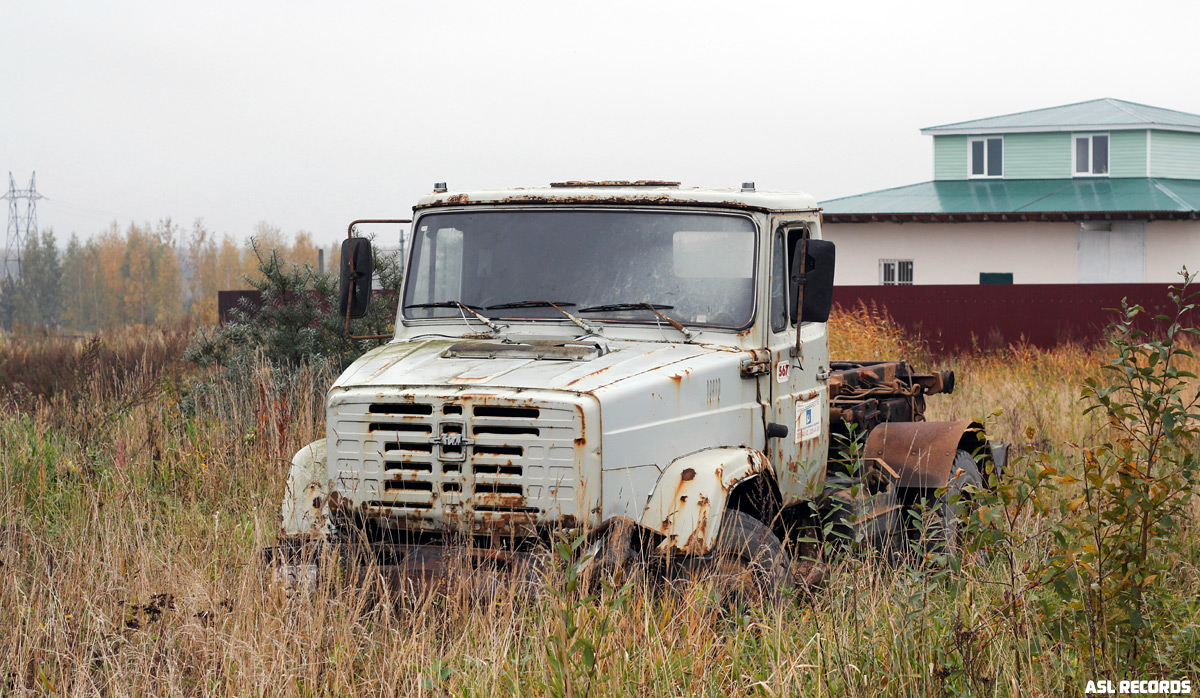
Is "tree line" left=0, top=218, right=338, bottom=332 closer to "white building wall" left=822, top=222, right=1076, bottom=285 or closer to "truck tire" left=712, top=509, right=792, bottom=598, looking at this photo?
"white building wall" left=822, top=222, right=1076, bottom=285

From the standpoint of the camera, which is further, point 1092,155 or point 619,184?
point 1092,155

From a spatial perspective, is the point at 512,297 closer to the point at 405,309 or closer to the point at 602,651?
the point at 405,309

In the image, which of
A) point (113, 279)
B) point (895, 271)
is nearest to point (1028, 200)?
point (895, 271)

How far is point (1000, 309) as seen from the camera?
1988 cm

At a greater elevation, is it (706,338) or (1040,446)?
(706,338)

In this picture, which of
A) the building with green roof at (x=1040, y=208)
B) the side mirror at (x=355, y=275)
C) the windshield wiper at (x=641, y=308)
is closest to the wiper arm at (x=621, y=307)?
the windshield wiper at (x=641, y=308)

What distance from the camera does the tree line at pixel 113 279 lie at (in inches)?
2288

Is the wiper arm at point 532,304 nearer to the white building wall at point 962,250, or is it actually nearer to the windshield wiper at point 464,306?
the windshield wiper at point 464,306

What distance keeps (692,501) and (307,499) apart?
1.73 m

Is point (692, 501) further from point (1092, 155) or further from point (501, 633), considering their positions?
point (1092, 155)

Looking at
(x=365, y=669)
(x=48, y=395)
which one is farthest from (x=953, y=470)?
(x=48, y=395)

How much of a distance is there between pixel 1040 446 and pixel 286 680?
729 centimetres

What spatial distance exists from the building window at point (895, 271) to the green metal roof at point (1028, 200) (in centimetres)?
132

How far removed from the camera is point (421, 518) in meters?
4.63
